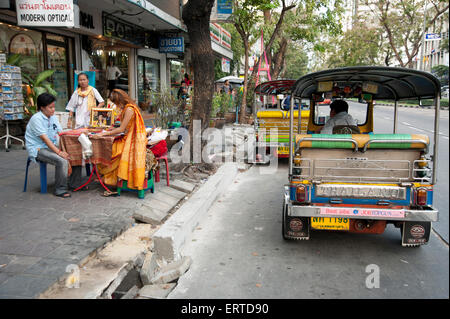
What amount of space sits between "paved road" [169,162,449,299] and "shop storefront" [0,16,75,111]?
7.88 metres

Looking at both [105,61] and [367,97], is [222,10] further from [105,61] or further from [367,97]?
[367,97]

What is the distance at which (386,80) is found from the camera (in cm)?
575

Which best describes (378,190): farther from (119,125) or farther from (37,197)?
(37,197)

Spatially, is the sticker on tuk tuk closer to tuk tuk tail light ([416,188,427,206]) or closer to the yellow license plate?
the yellow license plate

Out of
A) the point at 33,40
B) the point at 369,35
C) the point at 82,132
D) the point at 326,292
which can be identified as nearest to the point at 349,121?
the point at 326,292

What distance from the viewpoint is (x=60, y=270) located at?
3572 millimetres

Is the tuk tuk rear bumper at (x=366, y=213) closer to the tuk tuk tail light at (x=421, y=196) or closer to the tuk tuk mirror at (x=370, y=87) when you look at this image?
the tuk tuk tail light at (x=421, y=196)

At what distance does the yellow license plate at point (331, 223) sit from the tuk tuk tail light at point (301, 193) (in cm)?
27

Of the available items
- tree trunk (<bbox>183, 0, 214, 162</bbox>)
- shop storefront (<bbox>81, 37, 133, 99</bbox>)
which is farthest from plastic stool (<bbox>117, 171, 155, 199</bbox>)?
shop storefront (<bbox>81, 37, 133, 99</bbox>)

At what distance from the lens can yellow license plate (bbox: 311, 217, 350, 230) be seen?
4453 millimetres

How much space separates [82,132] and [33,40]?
6532mm

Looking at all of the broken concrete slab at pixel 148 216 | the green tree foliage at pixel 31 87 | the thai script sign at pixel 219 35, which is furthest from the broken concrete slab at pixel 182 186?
the thai script sign at pixel 219 35

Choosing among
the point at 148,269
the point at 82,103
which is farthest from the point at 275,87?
the point at 148,269

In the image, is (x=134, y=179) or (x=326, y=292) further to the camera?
(x=134, y=179)
